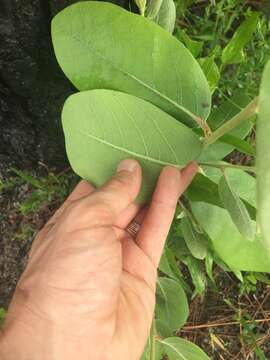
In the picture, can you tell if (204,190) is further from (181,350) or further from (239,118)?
(181,350)

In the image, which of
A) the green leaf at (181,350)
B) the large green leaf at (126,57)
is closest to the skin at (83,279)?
the large green leaf at (126,57)

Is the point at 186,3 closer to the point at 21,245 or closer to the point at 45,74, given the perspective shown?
the point at 45,74


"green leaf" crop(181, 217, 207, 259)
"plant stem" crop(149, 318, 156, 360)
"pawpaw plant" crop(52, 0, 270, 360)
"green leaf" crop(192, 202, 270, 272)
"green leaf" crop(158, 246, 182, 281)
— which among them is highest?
"pawpaw plant" crop(52, 0, 270, 360)

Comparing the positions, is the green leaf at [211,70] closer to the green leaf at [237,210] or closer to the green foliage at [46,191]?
the green leaf at [237,210]

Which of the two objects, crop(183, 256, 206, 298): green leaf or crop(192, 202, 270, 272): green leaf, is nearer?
crop(192, 202, 270, 272): green leaf

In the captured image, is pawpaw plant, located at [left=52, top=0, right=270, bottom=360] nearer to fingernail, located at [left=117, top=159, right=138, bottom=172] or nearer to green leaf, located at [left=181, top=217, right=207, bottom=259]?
fingernail, located at [left=117, top=159, right=138, bottom=172]

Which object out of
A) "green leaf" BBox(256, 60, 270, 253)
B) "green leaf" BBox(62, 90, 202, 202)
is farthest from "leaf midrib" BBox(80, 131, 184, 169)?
"green leaf" BBox(256, 60, 270, 253)

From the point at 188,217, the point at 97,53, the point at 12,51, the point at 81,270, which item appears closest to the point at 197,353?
the point at 188,217

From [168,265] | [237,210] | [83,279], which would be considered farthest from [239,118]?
[168,265]
